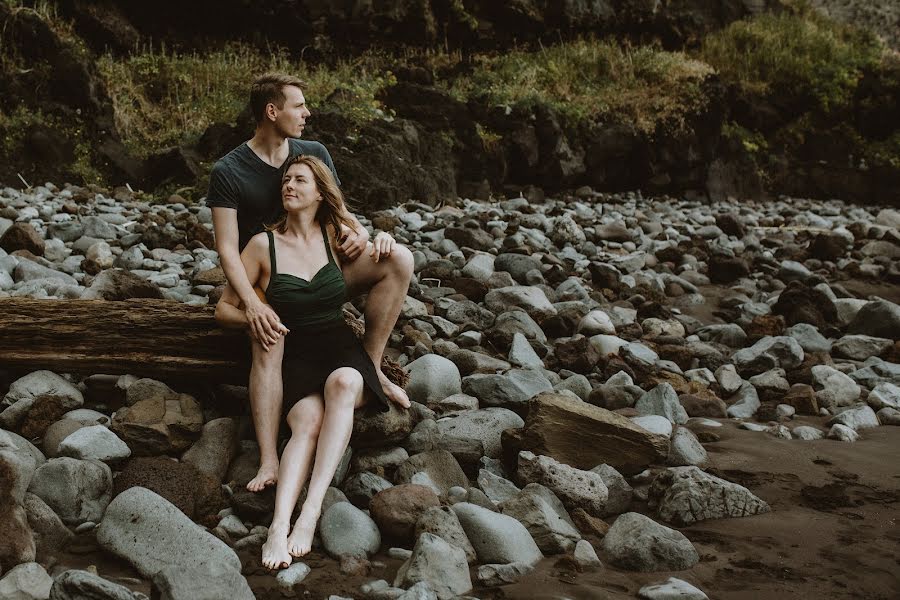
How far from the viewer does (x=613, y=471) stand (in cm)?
380

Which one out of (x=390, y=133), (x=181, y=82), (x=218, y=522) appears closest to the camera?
(x=218, y=522)

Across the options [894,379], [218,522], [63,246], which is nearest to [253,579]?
[218,522]

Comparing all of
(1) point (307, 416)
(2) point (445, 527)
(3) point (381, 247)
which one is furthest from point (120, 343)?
(2) point (445, 527)

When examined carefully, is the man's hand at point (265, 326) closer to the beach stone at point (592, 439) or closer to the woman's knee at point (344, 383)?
the woman's knee at point (344, 383)

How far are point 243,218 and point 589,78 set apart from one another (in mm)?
11746

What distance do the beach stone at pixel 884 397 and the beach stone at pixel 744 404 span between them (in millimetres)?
683

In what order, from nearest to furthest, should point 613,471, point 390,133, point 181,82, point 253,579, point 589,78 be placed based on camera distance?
point 253,579 < point 613,471 < point 390,133 < point 181,82 < point 589,78

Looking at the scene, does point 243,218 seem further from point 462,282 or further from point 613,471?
point 462,282

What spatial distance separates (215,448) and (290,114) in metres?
1.75

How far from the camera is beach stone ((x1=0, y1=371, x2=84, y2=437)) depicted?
150 inches

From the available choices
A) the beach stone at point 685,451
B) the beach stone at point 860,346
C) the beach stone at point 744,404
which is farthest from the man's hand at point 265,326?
the beach stone at point 860,346

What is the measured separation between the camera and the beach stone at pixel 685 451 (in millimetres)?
4043

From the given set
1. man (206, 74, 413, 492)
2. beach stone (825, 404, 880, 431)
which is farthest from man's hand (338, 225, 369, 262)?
beach stone (825, 404, 880, 431)

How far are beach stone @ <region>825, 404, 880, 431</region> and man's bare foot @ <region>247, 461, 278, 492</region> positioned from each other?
322cm
